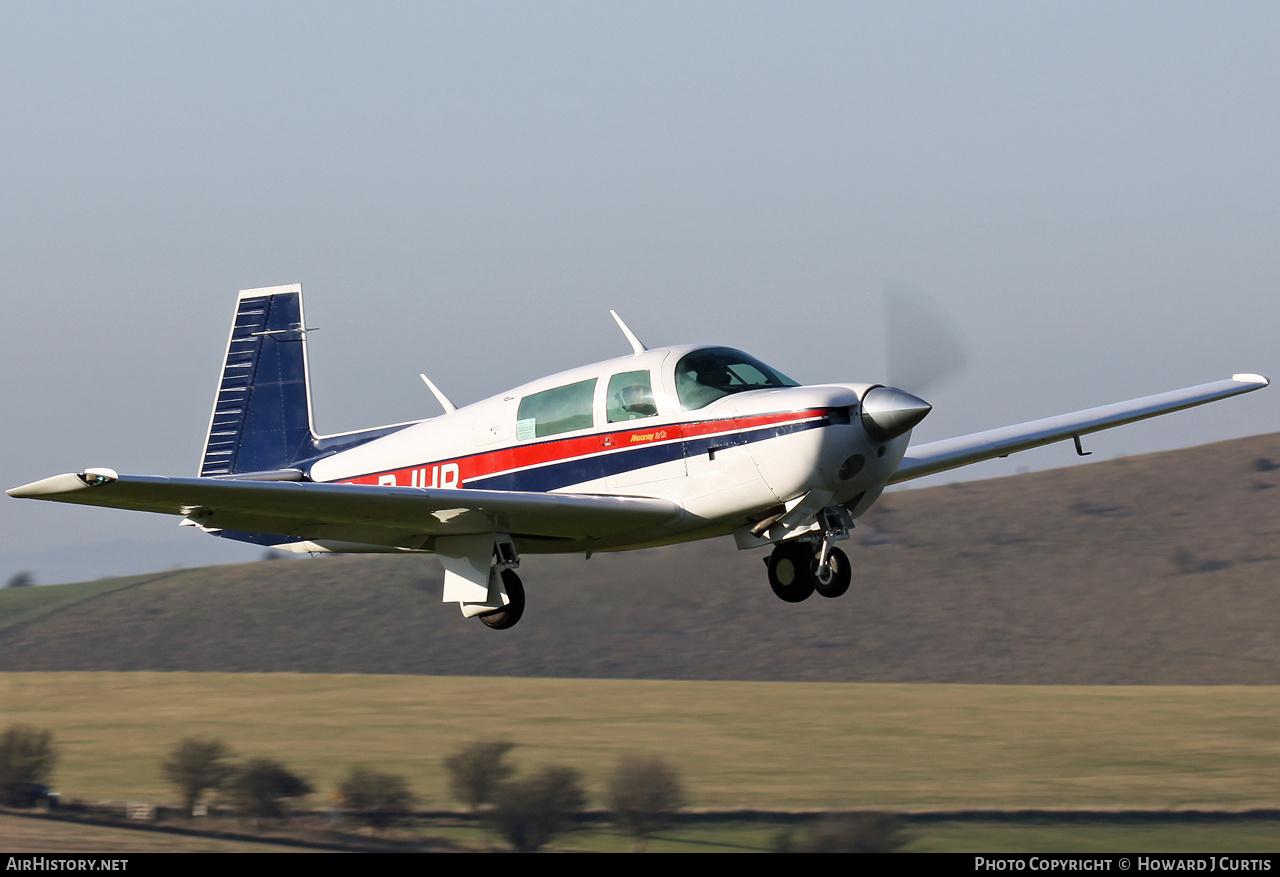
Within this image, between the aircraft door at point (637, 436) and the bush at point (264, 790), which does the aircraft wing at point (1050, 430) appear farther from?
the bush at point (264, 790)

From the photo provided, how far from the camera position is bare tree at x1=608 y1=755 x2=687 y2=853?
2950 inches

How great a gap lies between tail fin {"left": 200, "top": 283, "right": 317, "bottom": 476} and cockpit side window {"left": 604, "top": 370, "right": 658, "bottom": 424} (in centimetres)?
571

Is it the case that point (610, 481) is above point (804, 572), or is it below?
above

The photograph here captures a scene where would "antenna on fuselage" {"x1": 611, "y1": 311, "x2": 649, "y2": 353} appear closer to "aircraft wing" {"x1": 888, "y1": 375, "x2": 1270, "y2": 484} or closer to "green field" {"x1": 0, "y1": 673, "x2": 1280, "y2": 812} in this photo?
"aircraft wing" {"x1": 888, "y1": 375, "x2": 1270, "y2": 484}

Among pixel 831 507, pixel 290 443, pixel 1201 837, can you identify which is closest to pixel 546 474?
pixel 831 507

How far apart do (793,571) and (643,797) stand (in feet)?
209

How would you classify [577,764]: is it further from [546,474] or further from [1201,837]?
[546,474]

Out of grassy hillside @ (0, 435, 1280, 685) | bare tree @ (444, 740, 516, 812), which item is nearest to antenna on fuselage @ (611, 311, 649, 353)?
bare tree @ (444, 740, 516, 812)

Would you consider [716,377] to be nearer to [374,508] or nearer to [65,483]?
[374,508]

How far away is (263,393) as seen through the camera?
19.9 metres

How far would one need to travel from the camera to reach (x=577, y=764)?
84.8 m

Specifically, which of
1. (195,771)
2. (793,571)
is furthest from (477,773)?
(793,571)

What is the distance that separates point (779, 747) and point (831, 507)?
244ft

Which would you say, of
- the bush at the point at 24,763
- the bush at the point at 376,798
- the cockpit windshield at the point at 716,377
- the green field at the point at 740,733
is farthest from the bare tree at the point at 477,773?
the cockpit windshield at the point at 716,377
